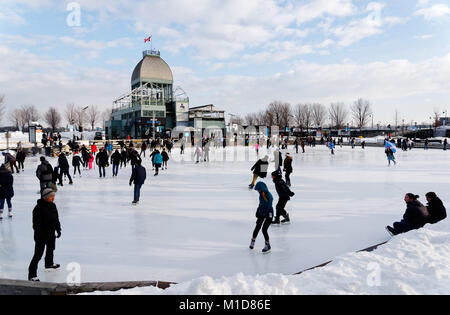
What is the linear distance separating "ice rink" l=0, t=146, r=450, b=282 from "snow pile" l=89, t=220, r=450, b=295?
0.72 m

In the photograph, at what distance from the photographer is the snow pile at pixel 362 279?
3.37m

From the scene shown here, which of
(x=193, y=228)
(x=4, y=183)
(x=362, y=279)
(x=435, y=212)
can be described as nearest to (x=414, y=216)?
(x=435, y=212)

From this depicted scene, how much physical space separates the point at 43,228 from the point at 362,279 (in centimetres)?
462

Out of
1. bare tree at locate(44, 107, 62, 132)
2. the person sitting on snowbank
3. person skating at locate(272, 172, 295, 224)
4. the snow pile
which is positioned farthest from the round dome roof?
the snow pile

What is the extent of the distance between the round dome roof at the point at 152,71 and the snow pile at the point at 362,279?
53754 millimetres

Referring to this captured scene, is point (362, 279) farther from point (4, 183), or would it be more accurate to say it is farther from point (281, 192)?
point (4, 183)

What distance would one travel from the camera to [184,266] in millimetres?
4773

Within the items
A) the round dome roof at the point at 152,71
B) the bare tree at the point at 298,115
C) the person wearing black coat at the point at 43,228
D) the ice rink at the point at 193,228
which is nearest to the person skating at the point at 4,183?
the ice rink at the point at 193,228

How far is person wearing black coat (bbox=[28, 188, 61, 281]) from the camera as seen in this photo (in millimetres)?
4344

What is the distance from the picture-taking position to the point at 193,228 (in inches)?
264

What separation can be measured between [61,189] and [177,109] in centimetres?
4303

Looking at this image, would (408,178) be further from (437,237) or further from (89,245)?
(89,245)

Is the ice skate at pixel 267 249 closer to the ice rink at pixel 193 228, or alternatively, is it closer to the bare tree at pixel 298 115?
the ice rink at pixel 193 228
